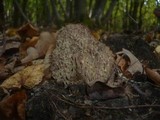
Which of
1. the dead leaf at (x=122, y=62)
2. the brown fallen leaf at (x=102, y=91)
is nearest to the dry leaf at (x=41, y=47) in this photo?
the dead leaf at (x=122, y=62)

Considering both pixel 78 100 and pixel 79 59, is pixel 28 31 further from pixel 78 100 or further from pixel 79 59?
pixel 78 100

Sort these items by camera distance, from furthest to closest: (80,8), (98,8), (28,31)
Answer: (98,8)
(80,8)
(28,31)

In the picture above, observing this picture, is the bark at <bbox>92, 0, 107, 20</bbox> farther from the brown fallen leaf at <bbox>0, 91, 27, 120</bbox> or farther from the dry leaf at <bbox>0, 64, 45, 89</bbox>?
the brown fallen leaf at <bbox>0, 91, 27, 120</bbox>

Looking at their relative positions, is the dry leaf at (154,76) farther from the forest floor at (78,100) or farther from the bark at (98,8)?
the bark at (98,8)

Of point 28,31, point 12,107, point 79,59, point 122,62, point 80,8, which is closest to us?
point 12,107

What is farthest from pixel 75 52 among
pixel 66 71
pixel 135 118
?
pixel 135 118

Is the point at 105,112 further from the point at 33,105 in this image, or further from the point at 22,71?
the point at 22,71

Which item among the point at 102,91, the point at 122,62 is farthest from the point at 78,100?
the point at 122,62
